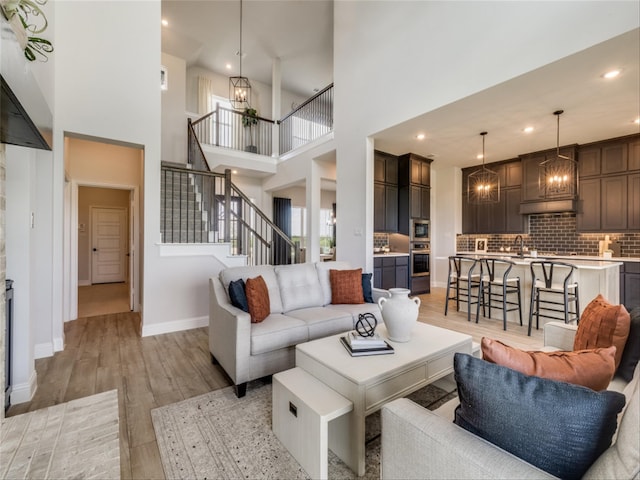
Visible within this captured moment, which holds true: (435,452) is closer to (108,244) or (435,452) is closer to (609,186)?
(609,186)

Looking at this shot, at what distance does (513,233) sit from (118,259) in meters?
10.0

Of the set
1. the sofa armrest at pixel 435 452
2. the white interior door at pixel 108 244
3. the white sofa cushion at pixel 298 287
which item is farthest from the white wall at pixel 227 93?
the sofa armrest at pixel 435 452

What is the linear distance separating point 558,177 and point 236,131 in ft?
24.1

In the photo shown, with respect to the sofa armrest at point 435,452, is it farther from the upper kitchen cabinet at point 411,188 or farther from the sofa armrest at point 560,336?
the upper kitchen cabinet at point 411,188

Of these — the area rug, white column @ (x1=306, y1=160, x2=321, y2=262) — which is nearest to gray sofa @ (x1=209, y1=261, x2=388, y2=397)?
the area rug

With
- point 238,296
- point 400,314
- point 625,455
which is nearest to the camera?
point 625,455

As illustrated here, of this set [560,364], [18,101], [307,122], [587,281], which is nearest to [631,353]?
[560,364]

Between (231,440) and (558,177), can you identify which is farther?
(558,177)

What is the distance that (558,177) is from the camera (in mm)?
5160

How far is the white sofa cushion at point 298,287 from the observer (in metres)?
3.14

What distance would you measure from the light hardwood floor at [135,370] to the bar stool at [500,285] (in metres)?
0.38

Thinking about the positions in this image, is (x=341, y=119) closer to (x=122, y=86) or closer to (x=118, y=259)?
(x=122, y=86)

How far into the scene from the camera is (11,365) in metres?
2.26

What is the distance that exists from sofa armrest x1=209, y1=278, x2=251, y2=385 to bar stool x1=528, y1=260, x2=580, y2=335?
360 cm
